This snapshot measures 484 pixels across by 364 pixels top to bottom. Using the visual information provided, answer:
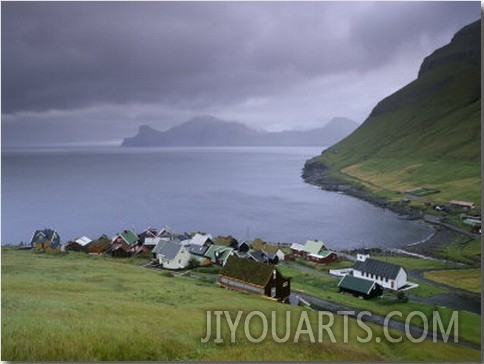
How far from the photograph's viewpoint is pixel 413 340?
13.5 m

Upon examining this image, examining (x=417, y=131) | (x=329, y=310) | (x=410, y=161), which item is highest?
(x=417, y=131)

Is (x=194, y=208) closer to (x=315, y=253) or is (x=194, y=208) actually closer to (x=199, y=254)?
(x=315, y=253)

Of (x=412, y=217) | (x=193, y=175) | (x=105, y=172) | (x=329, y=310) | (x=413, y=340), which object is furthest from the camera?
(x=105, y=172)

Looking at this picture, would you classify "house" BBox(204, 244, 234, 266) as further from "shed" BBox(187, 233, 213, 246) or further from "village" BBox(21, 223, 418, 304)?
"shed" BBox(187, 233, 213, 246)

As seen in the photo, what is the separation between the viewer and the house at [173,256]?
22.6 meters

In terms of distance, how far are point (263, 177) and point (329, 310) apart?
57.0m

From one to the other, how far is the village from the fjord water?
248 inches

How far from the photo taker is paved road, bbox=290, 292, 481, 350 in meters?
14.0

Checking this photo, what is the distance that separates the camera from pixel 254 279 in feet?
56.0

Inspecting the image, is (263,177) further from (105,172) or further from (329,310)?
(329,310)

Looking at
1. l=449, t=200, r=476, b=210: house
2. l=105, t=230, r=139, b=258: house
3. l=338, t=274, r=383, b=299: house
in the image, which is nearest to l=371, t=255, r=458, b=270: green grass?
l=338, t=274, r=383, b=299: house

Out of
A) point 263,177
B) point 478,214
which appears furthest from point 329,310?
point 263,177

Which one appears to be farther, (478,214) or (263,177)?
(263,177)

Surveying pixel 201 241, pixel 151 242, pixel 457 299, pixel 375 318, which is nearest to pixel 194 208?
pixel 151 242
